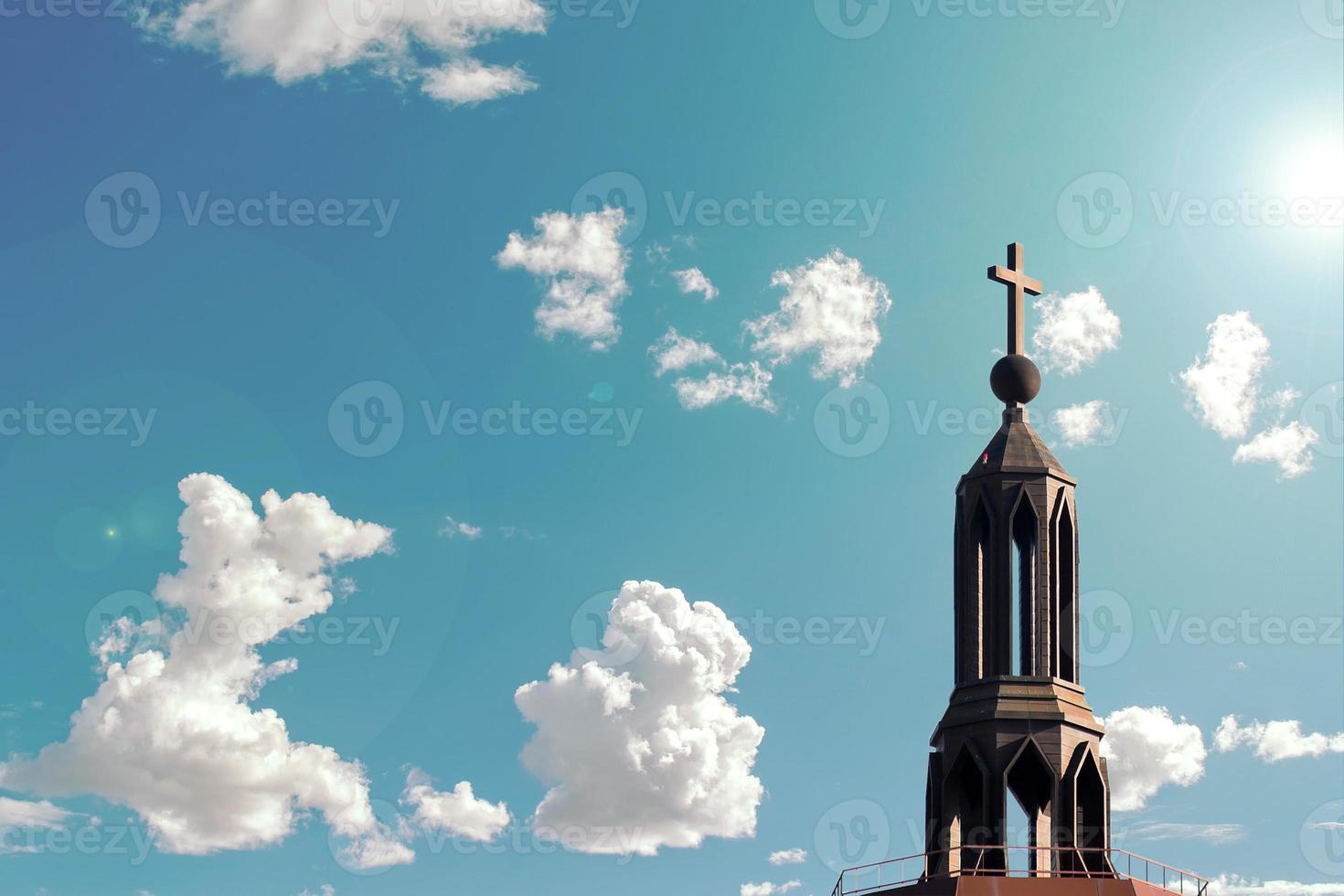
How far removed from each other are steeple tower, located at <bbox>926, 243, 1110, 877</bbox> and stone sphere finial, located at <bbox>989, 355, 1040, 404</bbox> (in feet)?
0.13

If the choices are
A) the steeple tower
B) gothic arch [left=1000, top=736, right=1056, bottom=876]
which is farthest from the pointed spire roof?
gothic arch [left=1000, top=736, right=1056, bottom=876]

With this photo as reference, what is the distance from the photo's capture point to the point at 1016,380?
58.7m

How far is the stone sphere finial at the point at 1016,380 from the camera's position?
5875cm

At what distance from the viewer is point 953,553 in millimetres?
58062

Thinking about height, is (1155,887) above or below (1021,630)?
below

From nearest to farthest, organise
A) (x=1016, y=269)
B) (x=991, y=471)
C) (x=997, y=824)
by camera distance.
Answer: (x=997, y=824) → (x=991, y=471) → (x=1016, y=269)

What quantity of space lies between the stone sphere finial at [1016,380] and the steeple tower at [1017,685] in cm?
4

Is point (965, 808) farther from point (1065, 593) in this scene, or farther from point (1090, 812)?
point (1065, 593)

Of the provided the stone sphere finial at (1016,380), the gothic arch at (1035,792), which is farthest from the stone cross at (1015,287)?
the gothic arch at (1035,792)

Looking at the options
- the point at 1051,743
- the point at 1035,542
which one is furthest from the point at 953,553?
the point at 1051,743

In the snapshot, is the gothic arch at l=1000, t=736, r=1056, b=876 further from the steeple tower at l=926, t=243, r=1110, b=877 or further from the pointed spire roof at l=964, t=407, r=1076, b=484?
the pointed spire roof at l=964, t=407, r=1076, b=484

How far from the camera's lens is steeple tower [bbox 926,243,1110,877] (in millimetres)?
53438

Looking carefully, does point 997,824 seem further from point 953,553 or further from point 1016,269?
point 1016,269

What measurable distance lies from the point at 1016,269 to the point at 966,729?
15874 mm
